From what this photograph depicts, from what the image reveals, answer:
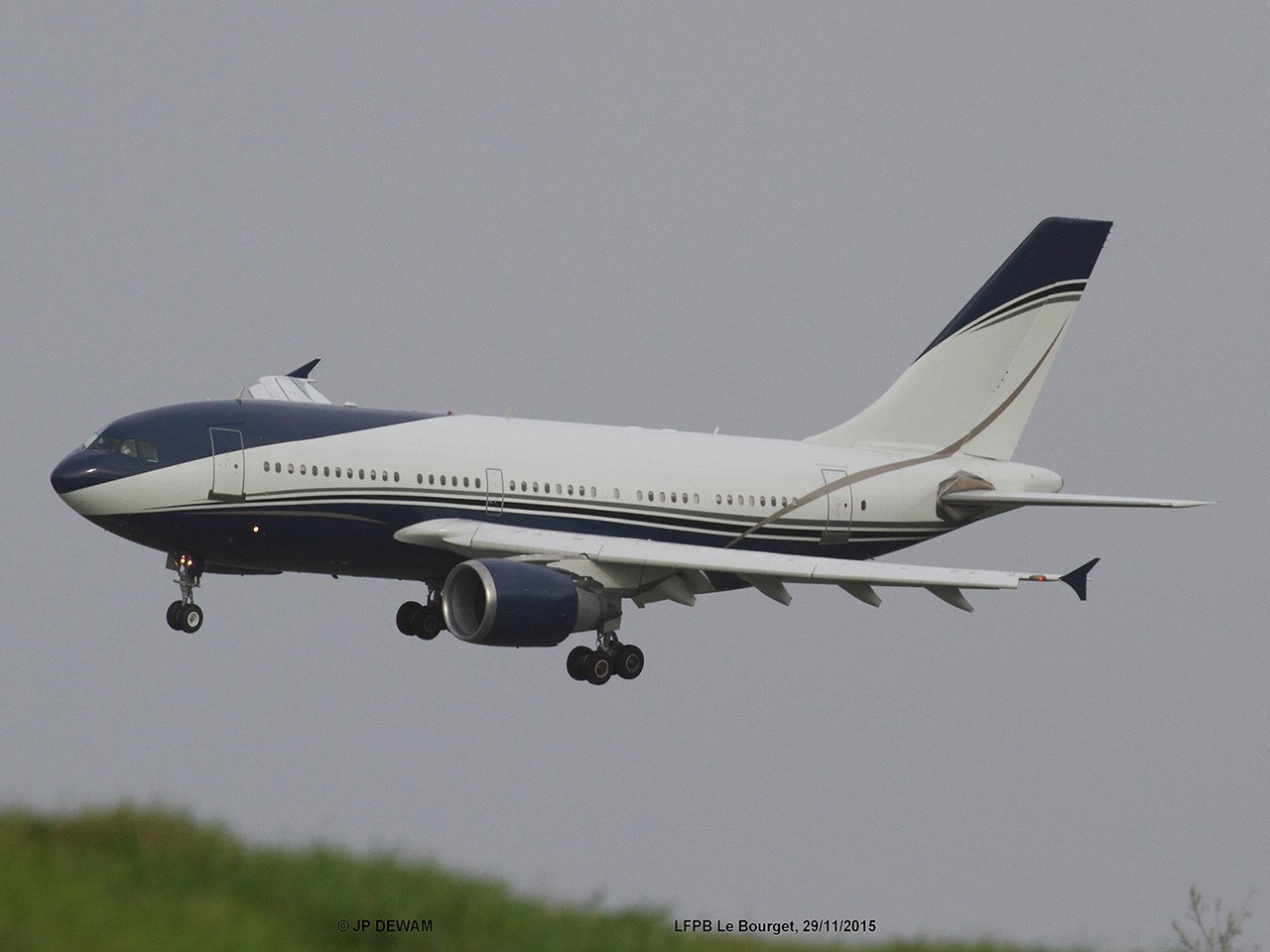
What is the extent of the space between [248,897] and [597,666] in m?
20.0

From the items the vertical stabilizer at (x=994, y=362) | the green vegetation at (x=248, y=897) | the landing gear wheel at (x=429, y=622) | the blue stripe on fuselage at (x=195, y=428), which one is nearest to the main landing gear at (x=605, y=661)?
the landing gear wheel at (x=429, y=622)

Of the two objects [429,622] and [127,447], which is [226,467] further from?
[429,622]

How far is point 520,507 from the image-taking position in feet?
128

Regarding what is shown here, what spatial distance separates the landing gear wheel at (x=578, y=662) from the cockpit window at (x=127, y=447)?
9.03 metres

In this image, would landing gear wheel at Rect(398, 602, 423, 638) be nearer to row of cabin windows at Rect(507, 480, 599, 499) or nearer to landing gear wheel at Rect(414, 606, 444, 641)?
landing gear wheel at Rect(414, 606, 444, 641)

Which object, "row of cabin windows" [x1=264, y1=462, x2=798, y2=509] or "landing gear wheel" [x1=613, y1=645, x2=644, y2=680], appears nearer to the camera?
"row of cabin windows" [x1=264, y1=462, x2=798, y2=509]

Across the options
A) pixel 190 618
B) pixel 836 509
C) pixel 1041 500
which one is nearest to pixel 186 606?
pixel 190 618

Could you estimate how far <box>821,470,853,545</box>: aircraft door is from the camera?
143 ft

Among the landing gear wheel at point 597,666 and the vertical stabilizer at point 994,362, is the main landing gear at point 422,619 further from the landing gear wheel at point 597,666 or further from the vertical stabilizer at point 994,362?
the vertical stabilizer at point 994,362

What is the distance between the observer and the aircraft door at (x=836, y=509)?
143 feet

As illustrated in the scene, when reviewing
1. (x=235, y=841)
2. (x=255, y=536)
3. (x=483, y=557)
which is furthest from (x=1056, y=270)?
(x=235, y=841)

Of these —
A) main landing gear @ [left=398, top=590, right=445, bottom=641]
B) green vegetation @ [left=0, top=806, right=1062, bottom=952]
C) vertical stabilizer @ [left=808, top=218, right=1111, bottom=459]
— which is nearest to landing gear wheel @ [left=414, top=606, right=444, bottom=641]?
main landing gear @ [left=398, top=590, right=445, bottom=641]

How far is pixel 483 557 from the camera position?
126 feet

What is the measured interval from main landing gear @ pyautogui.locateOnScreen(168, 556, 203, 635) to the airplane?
42 millimetres
